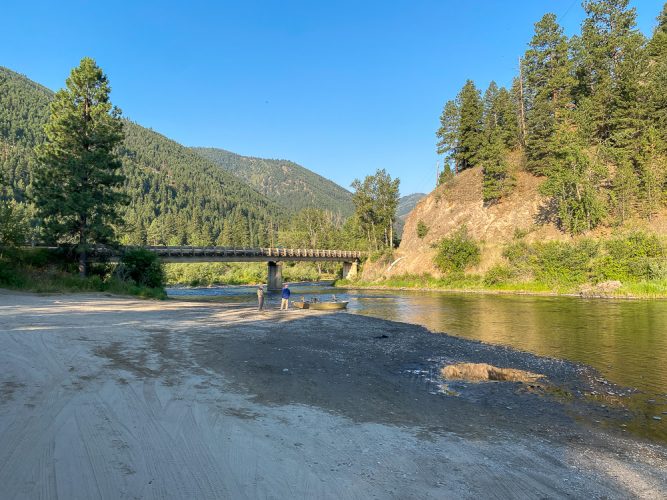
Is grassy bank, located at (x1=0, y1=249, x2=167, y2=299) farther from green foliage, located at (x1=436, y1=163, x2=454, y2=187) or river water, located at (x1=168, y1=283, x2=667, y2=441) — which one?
green foliage, located at (x1=436, y1=163, x2=454, y2=187)

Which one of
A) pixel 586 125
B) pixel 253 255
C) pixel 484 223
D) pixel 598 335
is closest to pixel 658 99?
pixel 586 125

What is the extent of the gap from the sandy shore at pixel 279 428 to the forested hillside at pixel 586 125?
2041 inches

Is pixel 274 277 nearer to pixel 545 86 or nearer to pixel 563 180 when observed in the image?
pixel 563 180

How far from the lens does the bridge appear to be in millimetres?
60438

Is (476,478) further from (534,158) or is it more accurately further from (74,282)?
(534,158)

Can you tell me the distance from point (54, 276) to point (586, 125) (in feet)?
233

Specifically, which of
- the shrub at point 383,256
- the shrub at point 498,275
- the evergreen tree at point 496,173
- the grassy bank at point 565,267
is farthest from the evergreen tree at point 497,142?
the shrub at point 383,256

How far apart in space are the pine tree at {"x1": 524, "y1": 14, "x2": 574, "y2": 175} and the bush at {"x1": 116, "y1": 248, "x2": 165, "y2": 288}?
5995 centimetres

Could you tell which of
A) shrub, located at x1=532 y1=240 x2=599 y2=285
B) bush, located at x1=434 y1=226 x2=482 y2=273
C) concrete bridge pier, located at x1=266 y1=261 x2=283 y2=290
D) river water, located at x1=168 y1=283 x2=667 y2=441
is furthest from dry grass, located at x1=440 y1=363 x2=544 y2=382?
concrete bridge pier, located at x1=266 y1=261 x2=283 y2=290

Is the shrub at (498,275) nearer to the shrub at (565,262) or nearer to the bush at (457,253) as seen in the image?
the shrub at (565,262)

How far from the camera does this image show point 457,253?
231 feet

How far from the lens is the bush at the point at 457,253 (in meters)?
68.9

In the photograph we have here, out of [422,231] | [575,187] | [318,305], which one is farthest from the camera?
[422,231]

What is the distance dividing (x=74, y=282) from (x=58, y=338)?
73.0 ft
